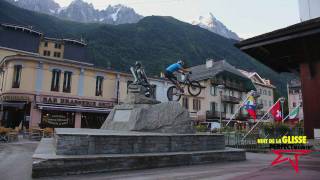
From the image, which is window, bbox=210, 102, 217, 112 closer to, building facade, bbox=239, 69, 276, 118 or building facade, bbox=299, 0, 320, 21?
building facade, bbox=239, 69, 276, 118

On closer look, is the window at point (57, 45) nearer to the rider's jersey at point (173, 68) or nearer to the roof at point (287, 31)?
the rider's jersey at point (173, 68)

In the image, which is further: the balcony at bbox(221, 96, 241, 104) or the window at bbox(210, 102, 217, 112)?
the balcony at bbox(221, 96, 241, 104)

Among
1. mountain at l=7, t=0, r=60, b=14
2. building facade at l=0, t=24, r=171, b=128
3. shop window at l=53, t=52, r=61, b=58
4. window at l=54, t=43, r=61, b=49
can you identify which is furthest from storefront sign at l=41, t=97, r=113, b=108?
mountain at l=7, t=0, r=60, b=14

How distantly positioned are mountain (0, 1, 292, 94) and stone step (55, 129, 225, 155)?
5152 centimetres

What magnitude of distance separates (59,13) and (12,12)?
99.2 m

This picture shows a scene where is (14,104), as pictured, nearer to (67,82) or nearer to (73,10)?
(67,82)

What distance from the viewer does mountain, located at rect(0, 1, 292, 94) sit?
79.5m

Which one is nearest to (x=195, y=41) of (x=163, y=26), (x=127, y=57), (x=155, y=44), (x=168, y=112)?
(x=163, y=26)

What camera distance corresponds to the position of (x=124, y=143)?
9.95m

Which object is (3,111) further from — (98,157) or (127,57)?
(127,57)

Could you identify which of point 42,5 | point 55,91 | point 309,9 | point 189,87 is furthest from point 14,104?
point 42,5

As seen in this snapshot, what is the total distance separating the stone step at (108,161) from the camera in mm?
8117

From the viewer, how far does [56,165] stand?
8.20 m

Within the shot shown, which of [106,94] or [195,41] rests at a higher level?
[195,41]
